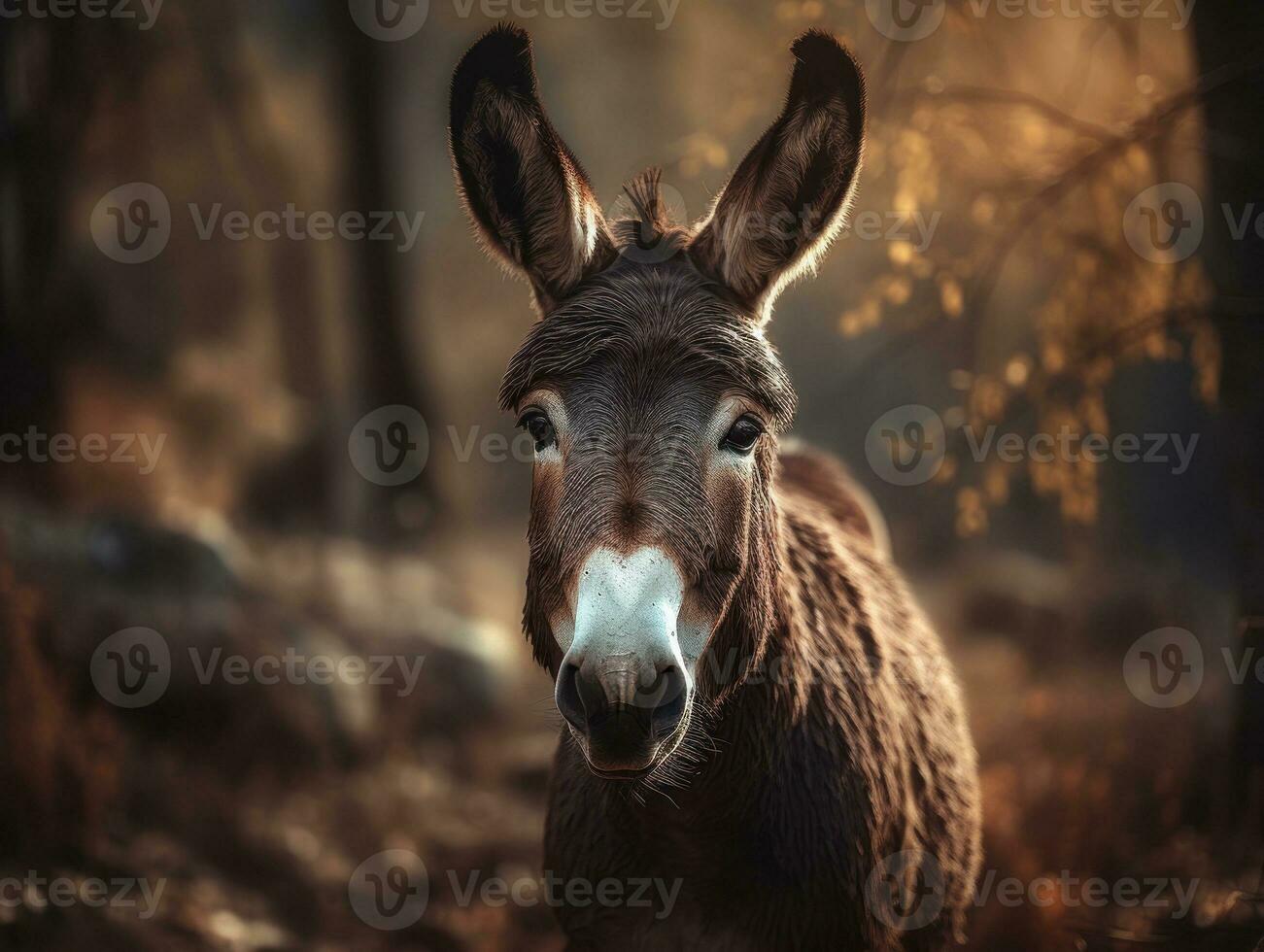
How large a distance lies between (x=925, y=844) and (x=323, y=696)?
4.75 metres

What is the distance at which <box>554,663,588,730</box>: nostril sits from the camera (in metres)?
2.23

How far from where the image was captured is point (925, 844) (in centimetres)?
347

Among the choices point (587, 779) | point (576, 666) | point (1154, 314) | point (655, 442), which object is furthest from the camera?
point (1154, 314)

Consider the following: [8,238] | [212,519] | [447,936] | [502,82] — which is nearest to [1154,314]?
[502,82]

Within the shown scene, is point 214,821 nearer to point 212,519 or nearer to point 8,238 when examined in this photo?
point 212,519

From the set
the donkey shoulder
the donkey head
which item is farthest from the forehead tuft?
the donkey shoulder

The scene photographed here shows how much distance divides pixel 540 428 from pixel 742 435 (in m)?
0.59

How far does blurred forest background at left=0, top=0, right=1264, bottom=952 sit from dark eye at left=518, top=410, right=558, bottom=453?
11.8ft

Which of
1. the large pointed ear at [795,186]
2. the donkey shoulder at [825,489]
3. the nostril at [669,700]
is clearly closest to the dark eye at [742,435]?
the large pointed ear at [795,186]

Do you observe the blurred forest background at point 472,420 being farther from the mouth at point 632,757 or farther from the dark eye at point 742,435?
the mouth at point 632,757

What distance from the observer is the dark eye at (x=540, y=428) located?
2735mm

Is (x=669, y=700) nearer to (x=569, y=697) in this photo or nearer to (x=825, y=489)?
(x=569, y=697)

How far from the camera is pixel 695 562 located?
2.45 meters

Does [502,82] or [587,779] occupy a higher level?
[502,82]
